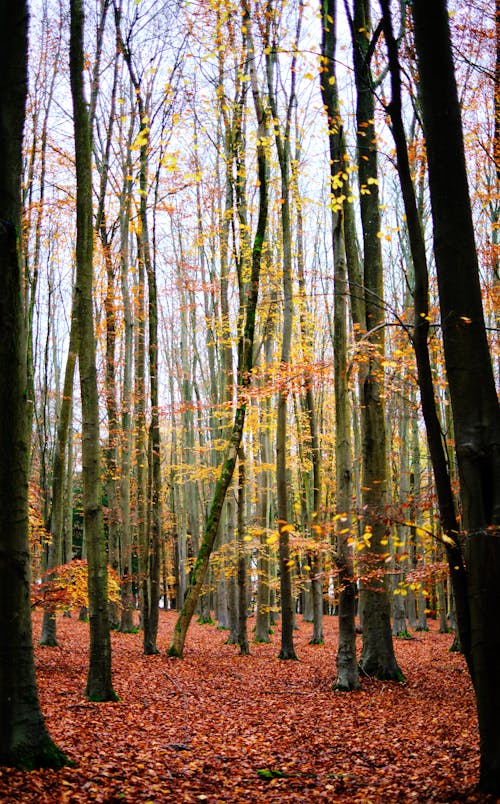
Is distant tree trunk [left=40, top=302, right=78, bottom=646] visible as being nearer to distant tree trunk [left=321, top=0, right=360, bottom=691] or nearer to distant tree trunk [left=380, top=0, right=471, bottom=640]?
distant tree trunk [left=321, top=0, right=360, bottom=691]

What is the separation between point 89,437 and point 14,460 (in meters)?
→ 3.40

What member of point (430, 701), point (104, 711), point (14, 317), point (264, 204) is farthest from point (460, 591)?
point (264, 204)

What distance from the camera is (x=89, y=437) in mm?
7602

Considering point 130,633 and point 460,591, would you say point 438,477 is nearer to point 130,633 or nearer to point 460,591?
point 460,591

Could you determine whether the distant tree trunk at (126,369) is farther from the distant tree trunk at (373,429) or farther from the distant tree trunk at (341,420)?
the distant tree trunk at (373,429)

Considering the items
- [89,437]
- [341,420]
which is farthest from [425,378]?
[341,420]

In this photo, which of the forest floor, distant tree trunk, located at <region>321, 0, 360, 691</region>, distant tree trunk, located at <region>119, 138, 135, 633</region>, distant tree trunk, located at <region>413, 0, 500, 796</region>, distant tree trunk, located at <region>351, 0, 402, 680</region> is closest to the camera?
distant tree trunk, located at <region>413, 0, 500, 796</region>

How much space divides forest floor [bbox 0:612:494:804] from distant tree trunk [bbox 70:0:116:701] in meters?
0.50

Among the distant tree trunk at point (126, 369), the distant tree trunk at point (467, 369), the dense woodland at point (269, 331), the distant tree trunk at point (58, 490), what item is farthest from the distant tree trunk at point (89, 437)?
the distant tree trunk at point (58, 490)

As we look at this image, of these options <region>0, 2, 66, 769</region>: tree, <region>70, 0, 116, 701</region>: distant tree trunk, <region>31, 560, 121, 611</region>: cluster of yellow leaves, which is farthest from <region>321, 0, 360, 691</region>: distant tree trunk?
<region>0, 2, 66, 769</region>: tree

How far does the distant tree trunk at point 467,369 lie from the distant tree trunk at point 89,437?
4796 mm

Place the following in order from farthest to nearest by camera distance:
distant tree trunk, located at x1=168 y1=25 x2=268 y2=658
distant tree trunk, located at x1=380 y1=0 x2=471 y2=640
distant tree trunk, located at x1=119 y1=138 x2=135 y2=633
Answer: distant tree trunk, located at x1=119 y1=138 x2=135 y2=633 → distant tree trunk, located at x1=168 y1=25 x2=268 y2=658 → distant tree trunk, located at x1=380 y1=0 x2=471 y2=640

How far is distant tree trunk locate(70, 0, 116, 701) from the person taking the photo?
7.51 m

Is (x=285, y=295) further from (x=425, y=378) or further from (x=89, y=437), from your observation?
(x=425, y=378)
